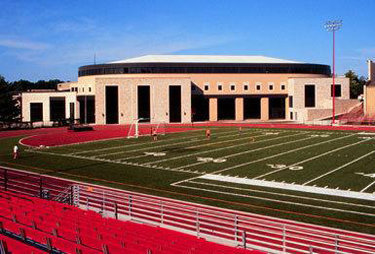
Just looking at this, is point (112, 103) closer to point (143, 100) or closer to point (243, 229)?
point (143, 100)

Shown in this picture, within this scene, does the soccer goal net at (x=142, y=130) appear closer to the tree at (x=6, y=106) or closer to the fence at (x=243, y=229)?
the tree at (x=6, y=106)

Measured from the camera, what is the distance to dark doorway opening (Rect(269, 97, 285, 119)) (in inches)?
3359

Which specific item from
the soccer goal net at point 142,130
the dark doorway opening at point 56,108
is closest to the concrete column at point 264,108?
the soccer goal net at point 142,130

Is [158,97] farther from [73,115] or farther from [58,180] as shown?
[58,180]

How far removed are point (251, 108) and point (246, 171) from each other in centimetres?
6129

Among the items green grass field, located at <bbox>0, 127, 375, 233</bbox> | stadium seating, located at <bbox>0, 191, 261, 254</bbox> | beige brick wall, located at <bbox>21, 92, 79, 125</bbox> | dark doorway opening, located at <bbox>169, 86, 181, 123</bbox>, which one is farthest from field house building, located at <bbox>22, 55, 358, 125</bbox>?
stadium seating, located at <bbox>0, 191, 261, 254</bbox>

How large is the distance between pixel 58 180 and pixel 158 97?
49754mm

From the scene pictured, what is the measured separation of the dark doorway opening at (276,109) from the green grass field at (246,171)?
4249cm

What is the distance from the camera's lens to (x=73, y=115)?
258ft

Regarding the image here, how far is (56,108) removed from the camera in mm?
80562

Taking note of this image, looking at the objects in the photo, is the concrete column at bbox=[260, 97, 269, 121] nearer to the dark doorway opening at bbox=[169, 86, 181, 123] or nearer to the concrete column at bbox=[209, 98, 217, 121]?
the concrete column at bbox=[209, 98, 217, 121]

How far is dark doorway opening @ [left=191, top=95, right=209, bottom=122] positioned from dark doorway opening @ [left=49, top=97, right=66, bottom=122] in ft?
84.2

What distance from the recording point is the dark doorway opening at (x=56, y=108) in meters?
79.6

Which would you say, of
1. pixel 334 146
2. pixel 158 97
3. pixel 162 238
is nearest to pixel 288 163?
pixel 334 146
